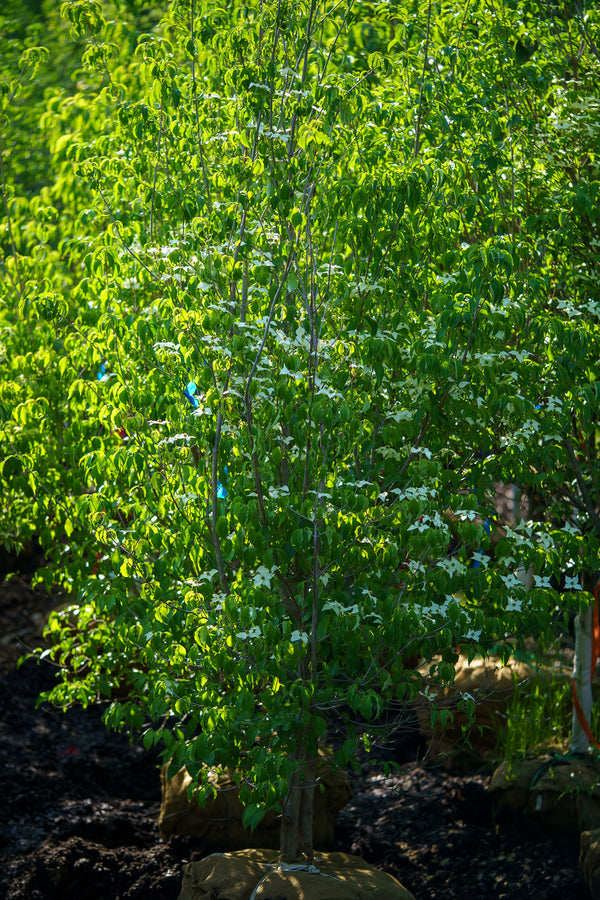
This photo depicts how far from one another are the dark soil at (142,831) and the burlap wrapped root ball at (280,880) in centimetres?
55

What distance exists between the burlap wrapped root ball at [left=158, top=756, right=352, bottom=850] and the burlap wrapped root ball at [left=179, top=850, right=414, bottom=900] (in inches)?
30.8

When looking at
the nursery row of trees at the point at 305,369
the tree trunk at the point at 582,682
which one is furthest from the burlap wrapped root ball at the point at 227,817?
the tree trunk at the point at 582,682

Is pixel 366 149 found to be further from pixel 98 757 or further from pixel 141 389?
pixel 98 757

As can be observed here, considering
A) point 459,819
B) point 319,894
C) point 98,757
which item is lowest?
point 98,757

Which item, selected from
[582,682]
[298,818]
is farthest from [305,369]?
[582,682]

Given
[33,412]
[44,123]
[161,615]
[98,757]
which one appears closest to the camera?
[161,615]

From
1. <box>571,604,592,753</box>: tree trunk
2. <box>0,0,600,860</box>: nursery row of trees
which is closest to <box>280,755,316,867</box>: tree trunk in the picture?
<box>0,0,600,860</box>: nursery row of trees

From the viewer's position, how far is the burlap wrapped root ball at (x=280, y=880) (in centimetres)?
441

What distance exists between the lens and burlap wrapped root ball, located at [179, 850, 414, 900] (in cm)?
441

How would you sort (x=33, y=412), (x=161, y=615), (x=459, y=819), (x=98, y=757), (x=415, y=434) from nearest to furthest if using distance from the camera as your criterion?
(x=161, y=615) < (x=415, y=434) < (x=33, y=412) < (x=459, y=819) < (x=98, y=757)

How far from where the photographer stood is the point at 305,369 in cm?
406

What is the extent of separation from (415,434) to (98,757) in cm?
515

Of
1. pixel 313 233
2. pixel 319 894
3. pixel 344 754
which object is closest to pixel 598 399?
pixel 313 233

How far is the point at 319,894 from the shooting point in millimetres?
4383
